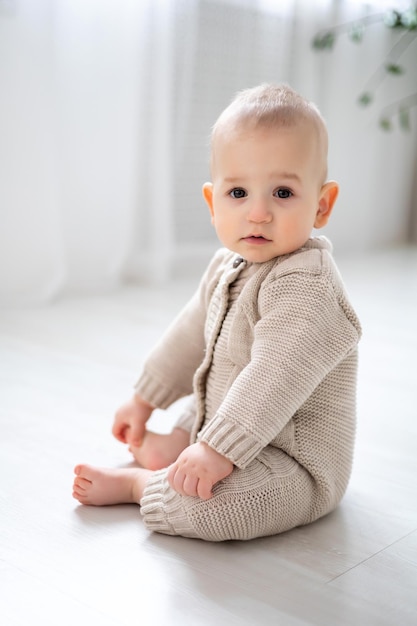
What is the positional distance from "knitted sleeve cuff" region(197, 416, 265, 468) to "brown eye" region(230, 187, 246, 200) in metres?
0.25

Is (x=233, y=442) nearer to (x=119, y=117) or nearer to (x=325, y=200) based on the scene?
(x=325, y=200)

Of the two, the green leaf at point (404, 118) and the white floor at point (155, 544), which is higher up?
the green leaf at point (404, 118)

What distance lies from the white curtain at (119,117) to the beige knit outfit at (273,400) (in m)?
1.10

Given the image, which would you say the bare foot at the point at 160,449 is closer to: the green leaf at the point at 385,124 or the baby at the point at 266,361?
the baby at the point at 266,361

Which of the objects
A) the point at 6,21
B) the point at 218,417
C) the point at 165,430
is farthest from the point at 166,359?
the point at 6,21

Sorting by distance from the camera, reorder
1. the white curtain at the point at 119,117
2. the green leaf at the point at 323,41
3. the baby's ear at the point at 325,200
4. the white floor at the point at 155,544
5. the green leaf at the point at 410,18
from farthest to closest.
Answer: the green leaf at the point at 410,18 < the green leaf at the point at 323,41 < the white curtain at the point at 119,117 < the baby's ear at the point at 325,200 < the white floor at the point at 155,544

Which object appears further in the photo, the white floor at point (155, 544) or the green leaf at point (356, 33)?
Answer: the green leaf at point (356, 33)

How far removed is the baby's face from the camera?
0.90 metres

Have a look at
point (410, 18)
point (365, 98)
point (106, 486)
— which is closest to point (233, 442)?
point (106, 486)

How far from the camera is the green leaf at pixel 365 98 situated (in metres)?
3.08

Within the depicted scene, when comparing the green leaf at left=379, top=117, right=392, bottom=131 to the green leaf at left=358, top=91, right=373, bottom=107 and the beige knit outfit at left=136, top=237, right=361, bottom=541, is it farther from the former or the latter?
the beige knit outfit at left=136, top=237, right=361, bottom=541

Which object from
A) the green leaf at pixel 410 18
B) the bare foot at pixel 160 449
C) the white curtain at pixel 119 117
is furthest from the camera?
the green leaf at pixel 410 18

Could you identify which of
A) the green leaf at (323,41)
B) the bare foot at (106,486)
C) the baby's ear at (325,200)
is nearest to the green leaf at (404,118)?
the green leaf at (323,41)

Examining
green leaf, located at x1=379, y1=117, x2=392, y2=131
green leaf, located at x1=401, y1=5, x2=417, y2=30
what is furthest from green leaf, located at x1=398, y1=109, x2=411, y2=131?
green leaf, located at x1=401, y1=5, x2=417, y2=30
